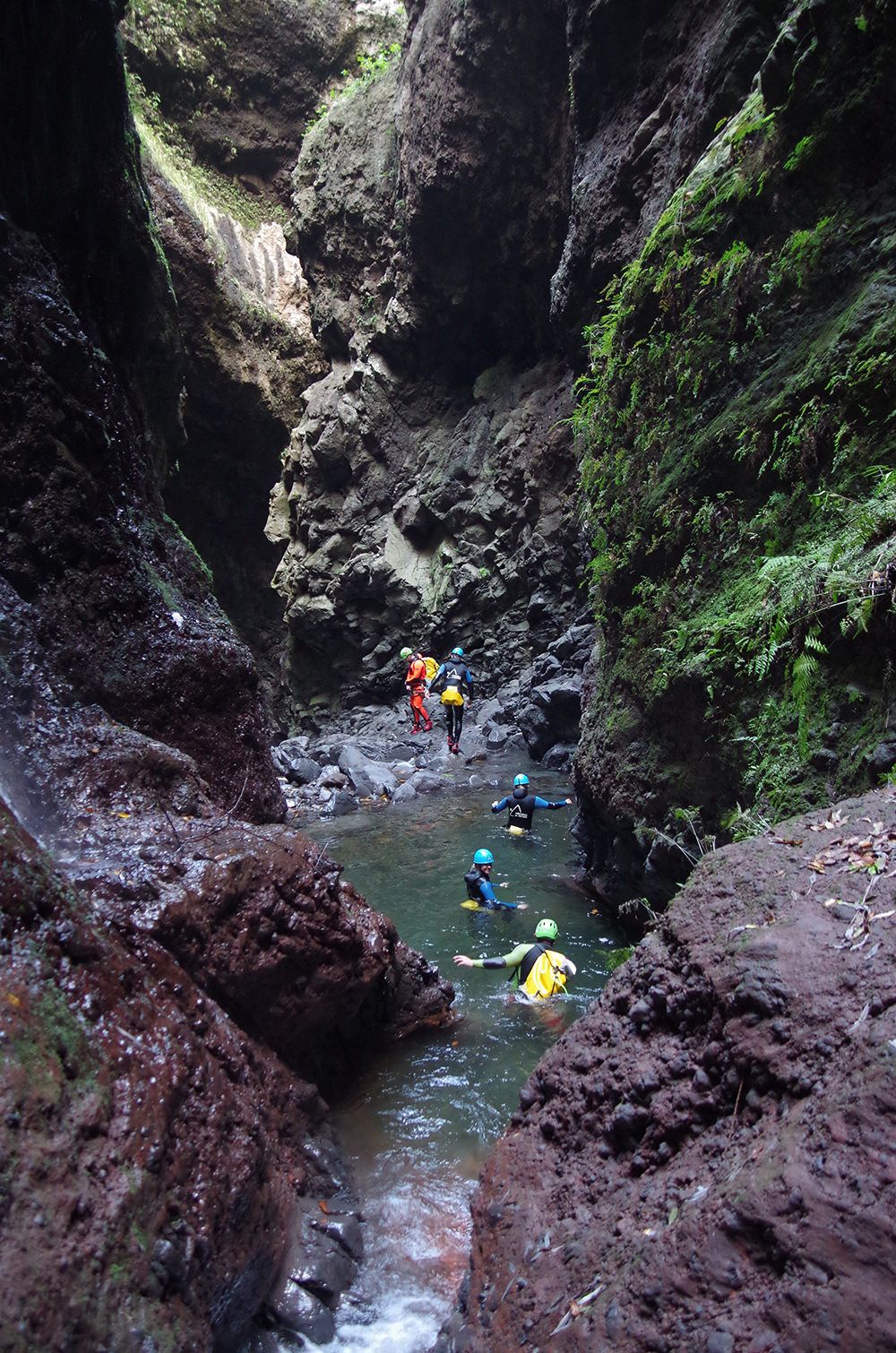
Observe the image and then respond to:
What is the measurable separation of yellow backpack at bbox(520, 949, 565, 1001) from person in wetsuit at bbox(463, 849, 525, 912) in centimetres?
189

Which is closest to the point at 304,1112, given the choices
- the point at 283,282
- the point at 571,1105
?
the point at 571,1105

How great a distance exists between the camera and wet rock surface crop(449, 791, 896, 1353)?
1.67 metres

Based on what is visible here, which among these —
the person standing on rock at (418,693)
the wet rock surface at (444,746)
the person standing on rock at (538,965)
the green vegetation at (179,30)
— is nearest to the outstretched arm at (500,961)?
the person standing on rock at (538,965)

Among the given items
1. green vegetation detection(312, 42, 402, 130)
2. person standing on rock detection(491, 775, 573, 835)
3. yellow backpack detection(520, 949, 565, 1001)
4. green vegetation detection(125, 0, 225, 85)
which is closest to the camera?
yellow backpack detection(520, 949, 565, 1001)

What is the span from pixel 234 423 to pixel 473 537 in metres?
9.25

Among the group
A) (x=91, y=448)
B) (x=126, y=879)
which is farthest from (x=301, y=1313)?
(x=91, y=448)

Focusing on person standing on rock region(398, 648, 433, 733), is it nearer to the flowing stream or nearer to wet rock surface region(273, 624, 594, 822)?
wet rock surface region(273, 624, 594, 822)

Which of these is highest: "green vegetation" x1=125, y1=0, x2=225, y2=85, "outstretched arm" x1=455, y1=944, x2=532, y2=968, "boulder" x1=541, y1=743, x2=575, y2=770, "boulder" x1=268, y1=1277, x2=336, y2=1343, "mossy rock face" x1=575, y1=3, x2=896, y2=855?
"green vegetation" x1=125, y1=0, x2=225, y2=85

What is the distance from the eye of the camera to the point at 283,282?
952 inches

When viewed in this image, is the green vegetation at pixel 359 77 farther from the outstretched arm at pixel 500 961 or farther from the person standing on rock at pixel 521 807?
the outstretched arm at pixel 500 961

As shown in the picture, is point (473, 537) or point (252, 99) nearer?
point (473, 537)

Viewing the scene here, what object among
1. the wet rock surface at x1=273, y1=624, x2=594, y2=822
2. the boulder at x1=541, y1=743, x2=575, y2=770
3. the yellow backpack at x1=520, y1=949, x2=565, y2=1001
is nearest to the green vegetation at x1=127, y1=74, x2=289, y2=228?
the wet rock surface at x1=273, y1=624, x2=594, y2=822

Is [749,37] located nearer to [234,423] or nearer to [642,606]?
[642,606]

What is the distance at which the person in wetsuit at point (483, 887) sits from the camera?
8508mm
